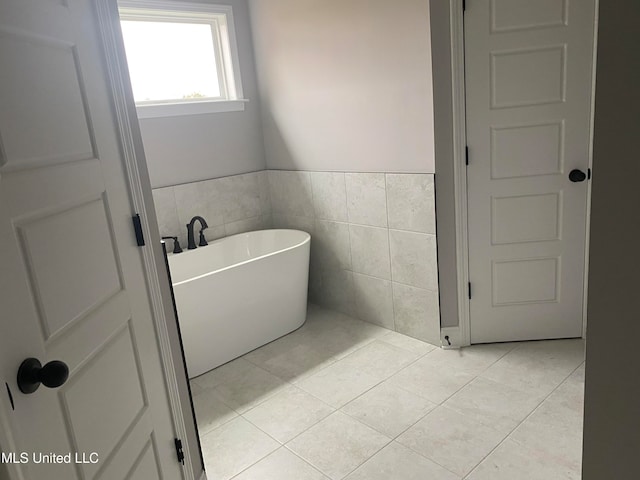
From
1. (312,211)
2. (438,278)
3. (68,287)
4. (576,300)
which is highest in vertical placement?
(68,287)

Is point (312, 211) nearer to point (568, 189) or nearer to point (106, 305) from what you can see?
point (568, 189)

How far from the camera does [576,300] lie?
2834 millimetres

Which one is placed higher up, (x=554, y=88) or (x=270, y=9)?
(x=270, y=9)

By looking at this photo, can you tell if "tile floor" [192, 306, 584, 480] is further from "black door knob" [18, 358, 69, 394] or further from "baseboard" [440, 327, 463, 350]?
"black door knob" [18, 358, 69, 394]

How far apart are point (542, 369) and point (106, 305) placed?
7.51 feet

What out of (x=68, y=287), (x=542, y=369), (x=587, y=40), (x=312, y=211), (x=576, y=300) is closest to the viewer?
(x=68, y=287)

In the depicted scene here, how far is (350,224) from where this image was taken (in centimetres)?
335

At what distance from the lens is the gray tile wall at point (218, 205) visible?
342 cm

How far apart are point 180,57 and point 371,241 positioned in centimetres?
191

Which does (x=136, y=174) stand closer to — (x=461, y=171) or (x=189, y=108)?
(x=461, y=171)

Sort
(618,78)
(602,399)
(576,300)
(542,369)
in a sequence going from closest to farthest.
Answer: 1. (618,78)
2. (602,399)
3. (542,369)
4. (576,300)

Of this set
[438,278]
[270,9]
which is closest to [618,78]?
[438,278]

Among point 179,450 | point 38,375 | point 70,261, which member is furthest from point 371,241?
point 38,375

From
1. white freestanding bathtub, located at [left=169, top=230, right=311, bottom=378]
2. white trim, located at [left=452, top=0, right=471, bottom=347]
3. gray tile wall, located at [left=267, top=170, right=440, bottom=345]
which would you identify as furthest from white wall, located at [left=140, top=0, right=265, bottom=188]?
white trim, located at [left=452, top=0, right=471, bottom=347]
